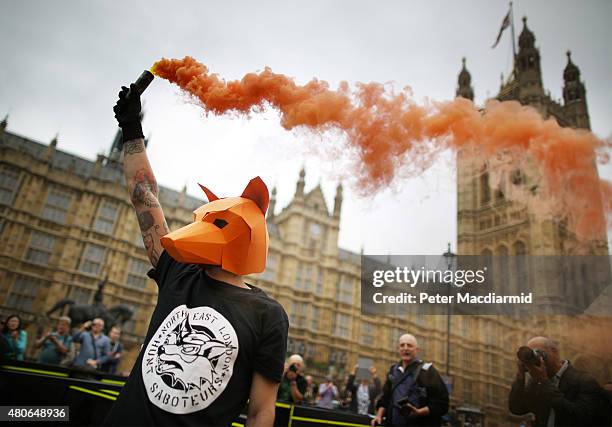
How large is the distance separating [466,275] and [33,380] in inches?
300

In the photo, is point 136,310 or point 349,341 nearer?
point 136,310

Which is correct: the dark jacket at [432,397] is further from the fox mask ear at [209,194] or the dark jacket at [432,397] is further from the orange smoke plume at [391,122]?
the fox mask ear at [209,194]

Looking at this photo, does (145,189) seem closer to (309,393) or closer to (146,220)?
(146,220)

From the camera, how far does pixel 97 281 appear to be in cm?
2392

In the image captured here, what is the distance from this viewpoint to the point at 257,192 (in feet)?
6.63

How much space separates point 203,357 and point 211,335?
9cm

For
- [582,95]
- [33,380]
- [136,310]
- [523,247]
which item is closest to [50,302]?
[136,310]

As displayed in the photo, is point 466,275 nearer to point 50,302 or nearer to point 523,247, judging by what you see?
point 50,302

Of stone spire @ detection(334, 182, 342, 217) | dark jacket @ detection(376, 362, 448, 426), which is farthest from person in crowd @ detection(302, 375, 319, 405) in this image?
stone spire @ detection(334, 182, 342, 217)

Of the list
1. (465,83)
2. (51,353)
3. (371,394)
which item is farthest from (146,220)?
(465,83)

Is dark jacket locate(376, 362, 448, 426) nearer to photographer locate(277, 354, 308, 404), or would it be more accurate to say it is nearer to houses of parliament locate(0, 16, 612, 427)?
photographer locate(277, 354, 308, 404)

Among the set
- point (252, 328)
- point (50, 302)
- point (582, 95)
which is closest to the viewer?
point (252, 328)

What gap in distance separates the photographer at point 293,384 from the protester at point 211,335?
4601mm

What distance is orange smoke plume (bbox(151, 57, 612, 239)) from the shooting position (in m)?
3.40
